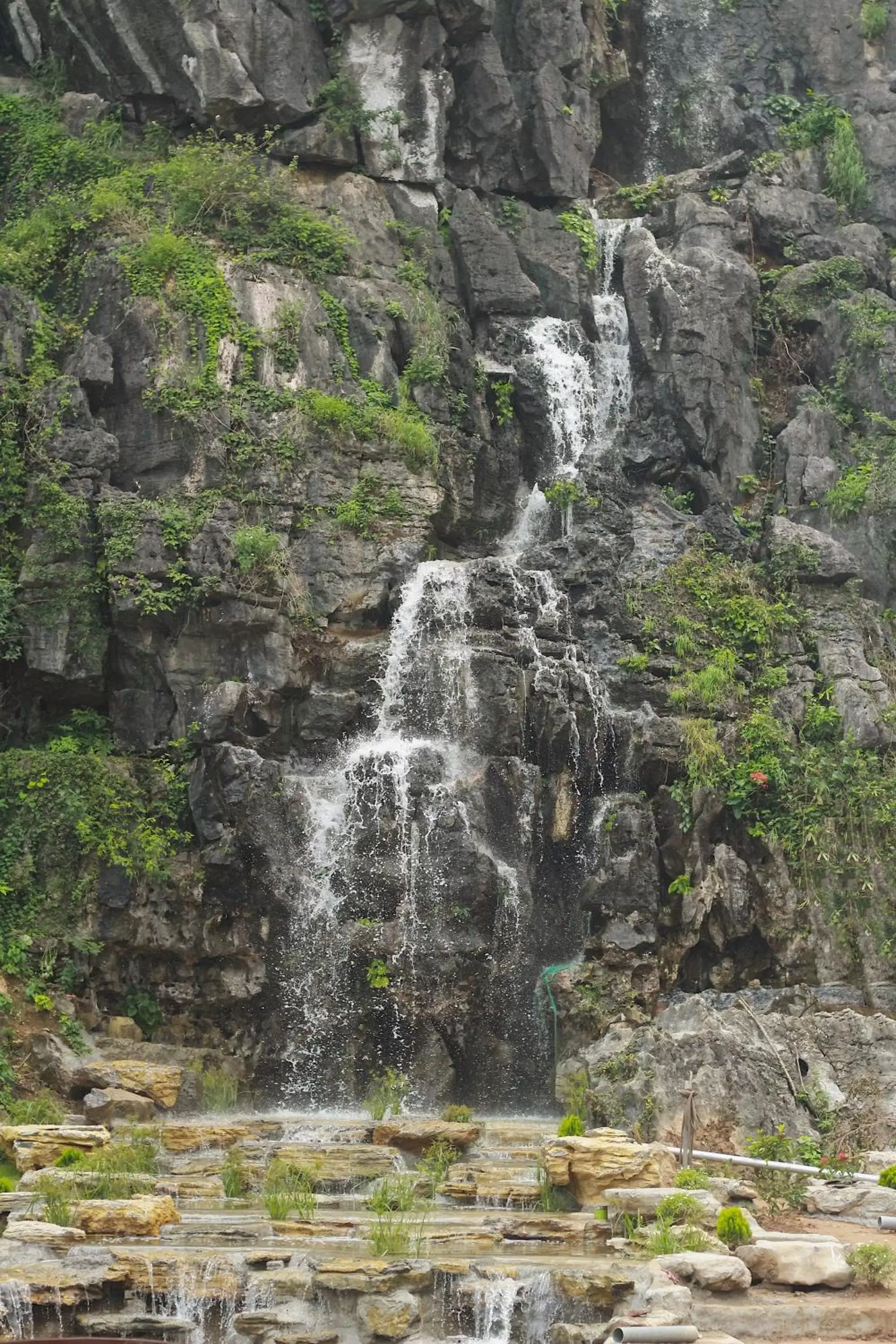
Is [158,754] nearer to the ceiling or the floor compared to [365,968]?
nearer to the ceiling

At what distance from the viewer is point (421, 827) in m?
21.6

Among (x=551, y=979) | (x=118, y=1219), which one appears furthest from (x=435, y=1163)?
(x=551, y=979)

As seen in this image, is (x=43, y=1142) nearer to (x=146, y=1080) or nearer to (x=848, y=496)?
(x=146, y=1080)

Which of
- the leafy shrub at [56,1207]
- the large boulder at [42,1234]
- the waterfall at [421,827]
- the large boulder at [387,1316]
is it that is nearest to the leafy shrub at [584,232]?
the waterfall at [421,827]

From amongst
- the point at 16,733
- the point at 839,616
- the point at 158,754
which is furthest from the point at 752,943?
the point at 16,733

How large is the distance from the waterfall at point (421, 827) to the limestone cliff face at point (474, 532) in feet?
0.18

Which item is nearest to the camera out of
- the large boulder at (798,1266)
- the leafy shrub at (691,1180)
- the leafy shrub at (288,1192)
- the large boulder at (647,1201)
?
the large boulder at (798,1266)

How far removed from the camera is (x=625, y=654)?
81.5ft

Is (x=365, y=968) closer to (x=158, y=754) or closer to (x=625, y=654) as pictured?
(x=158, y=754)

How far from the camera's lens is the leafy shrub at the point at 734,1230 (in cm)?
1295

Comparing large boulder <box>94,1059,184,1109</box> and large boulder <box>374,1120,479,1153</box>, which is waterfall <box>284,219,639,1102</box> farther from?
large boulder <box>374,1120,479,1153</box>

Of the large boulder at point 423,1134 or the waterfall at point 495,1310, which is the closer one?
the waterfall at point 495,1310

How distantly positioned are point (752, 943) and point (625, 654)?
497cm

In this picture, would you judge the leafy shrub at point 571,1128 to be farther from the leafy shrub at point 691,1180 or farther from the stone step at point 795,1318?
the stone step at point 795,1318
